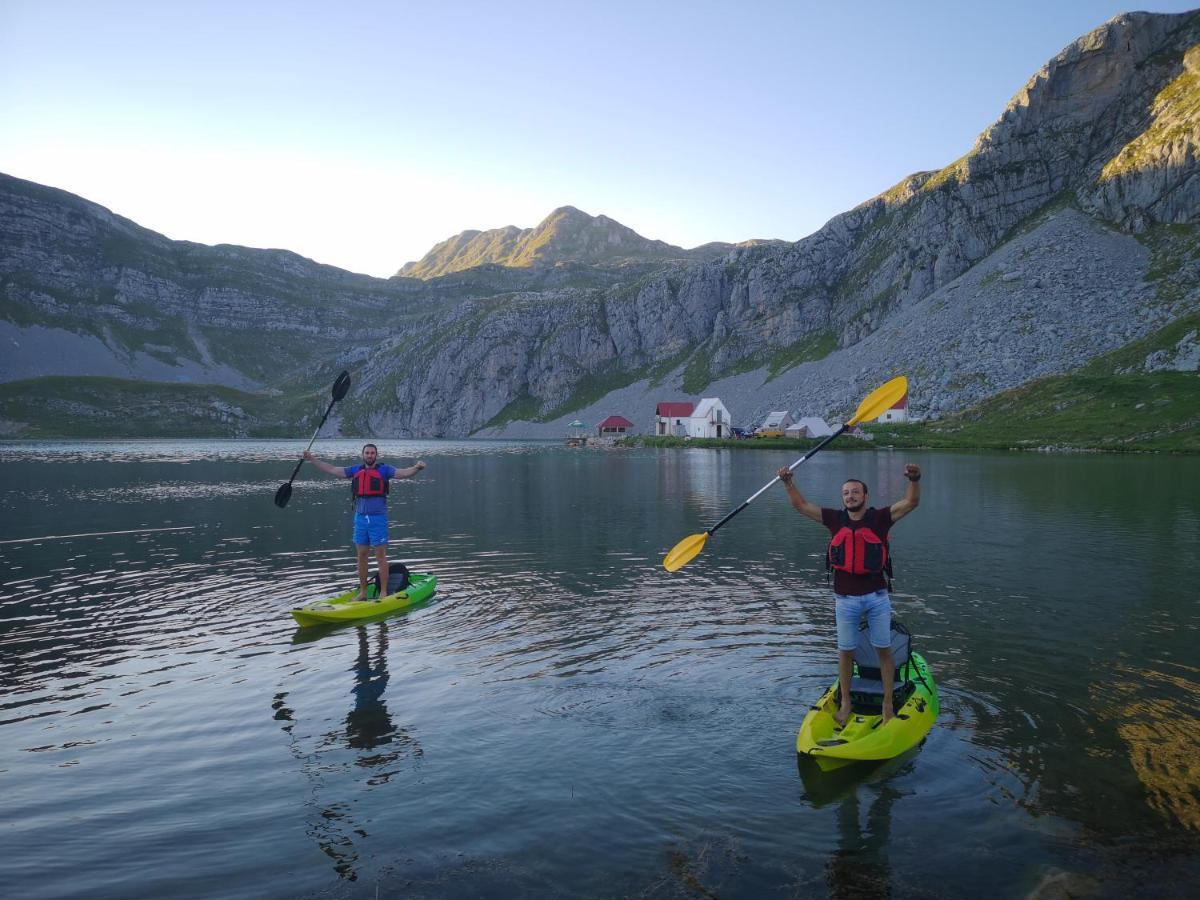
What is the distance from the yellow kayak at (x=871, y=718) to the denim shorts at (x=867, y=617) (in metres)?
0.61

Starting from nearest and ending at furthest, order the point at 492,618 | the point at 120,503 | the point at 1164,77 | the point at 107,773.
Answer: the point at 107,773, the point at 492,618, the point at 120,503, the point at 1164,77

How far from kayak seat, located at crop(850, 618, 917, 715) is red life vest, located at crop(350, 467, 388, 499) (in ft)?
44.8

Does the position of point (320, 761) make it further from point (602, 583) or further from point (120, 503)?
point (120, 503)

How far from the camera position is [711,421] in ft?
534

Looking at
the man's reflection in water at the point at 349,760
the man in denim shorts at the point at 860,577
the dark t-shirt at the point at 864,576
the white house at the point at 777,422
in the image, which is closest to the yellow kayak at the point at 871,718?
the man in denim shorts at the point at 860,577

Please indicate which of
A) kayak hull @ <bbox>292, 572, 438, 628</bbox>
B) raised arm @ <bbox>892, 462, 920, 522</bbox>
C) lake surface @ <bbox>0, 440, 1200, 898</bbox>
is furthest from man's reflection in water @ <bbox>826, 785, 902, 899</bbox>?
kayak hull @ <bbox>292, 572, 438, 628</bbox>

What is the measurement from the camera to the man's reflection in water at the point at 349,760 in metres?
8.91

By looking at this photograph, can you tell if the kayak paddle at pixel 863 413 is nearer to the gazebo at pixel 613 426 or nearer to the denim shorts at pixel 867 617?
the denim shorts at pixel 867 617

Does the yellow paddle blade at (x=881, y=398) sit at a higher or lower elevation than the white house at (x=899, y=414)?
lower

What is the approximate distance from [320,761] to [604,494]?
44367 mm

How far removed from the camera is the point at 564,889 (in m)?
7.82

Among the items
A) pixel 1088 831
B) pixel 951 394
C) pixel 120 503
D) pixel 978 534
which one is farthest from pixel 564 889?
pixel 951 394

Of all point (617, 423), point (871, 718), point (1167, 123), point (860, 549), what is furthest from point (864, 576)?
point (1167, 123)

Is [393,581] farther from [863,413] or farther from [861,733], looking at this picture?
[861,733]
